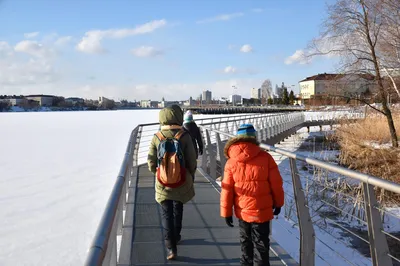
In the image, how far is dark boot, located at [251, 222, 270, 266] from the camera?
317cm

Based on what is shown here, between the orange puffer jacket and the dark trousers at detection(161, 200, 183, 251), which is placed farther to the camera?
the dark trousers at detection(161, 200, 183, 251)

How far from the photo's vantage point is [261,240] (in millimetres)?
3219

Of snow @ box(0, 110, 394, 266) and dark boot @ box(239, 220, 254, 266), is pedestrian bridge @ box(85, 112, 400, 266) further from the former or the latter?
snow @ box(0, 110, 394, 266)

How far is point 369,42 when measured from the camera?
19188mm

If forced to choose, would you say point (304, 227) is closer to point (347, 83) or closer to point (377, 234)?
point (377, 234)

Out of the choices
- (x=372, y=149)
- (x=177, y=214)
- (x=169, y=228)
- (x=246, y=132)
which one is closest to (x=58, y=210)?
(x=177, y=214)

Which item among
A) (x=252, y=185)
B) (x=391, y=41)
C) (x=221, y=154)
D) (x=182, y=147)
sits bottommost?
(x=221, y=154)

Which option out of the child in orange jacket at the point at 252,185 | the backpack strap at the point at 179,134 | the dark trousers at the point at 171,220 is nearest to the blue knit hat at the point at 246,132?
the child in orange jacket at the point at 252,185

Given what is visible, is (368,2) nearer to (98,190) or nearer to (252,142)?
(98,190)

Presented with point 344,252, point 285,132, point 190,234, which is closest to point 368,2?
point 285,132

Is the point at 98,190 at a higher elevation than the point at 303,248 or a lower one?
lower

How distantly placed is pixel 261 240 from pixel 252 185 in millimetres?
504

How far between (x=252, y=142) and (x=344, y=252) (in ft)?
19.7

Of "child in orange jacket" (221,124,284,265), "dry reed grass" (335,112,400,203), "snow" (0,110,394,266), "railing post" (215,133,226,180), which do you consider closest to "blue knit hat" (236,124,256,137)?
"child in orange jacket" (221,124,284,265)
